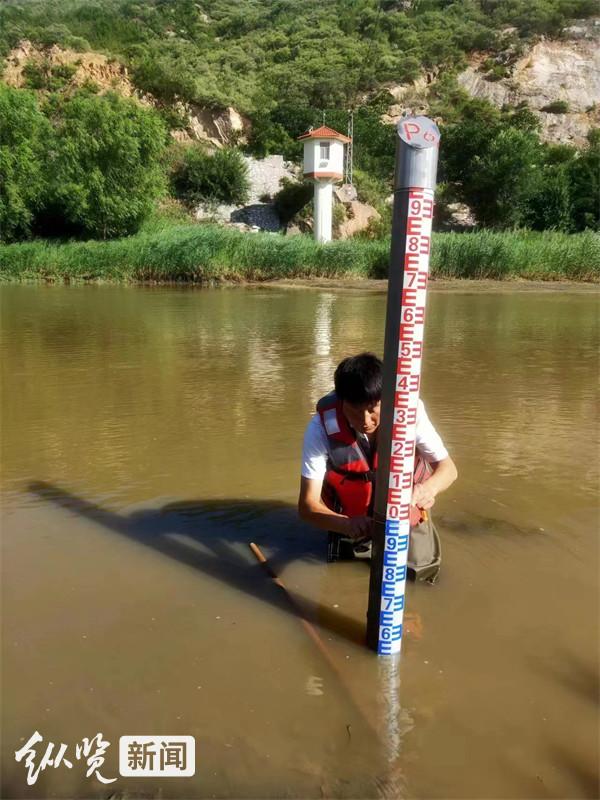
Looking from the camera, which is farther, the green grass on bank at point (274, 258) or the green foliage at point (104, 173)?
the green foliage at point (104, 173)

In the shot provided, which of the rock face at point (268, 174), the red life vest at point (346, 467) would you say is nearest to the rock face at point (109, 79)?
the rock face at point (268, 174)

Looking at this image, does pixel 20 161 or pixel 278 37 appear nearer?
pixel 20 161

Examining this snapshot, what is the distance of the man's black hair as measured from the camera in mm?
2863

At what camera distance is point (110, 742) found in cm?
231

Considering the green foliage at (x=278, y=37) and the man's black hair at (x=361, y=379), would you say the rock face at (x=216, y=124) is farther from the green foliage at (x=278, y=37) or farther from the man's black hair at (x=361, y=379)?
the man's black hair at (x=361, y=379)

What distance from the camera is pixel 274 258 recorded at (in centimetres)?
2678

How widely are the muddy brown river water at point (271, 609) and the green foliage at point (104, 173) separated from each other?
2893cm

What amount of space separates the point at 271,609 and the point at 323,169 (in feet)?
119

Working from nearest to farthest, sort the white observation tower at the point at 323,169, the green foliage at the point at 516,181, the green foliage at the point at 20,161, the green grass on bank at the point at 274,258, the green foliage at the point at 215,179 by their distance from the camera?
the green grass on bank at the point at 274,258 → the green foliage at the point at 20,161 → the white observation tower at the point at 323,169 → the green foliage at the point at 215,179 → the green foliage at the point at 516,181

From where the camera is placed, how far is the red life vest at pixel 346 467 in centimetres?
319

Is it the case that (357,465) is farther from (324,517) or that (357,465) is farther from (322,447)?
(324,517)

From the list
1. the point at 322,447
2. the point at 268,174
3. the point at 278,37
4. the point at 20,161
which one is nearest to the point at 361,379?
the point at 322,447

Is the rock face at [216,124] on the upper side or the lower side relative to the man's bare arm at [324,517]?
upper

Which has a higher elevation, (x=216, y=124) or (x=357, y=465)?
(x=216, y=124)
